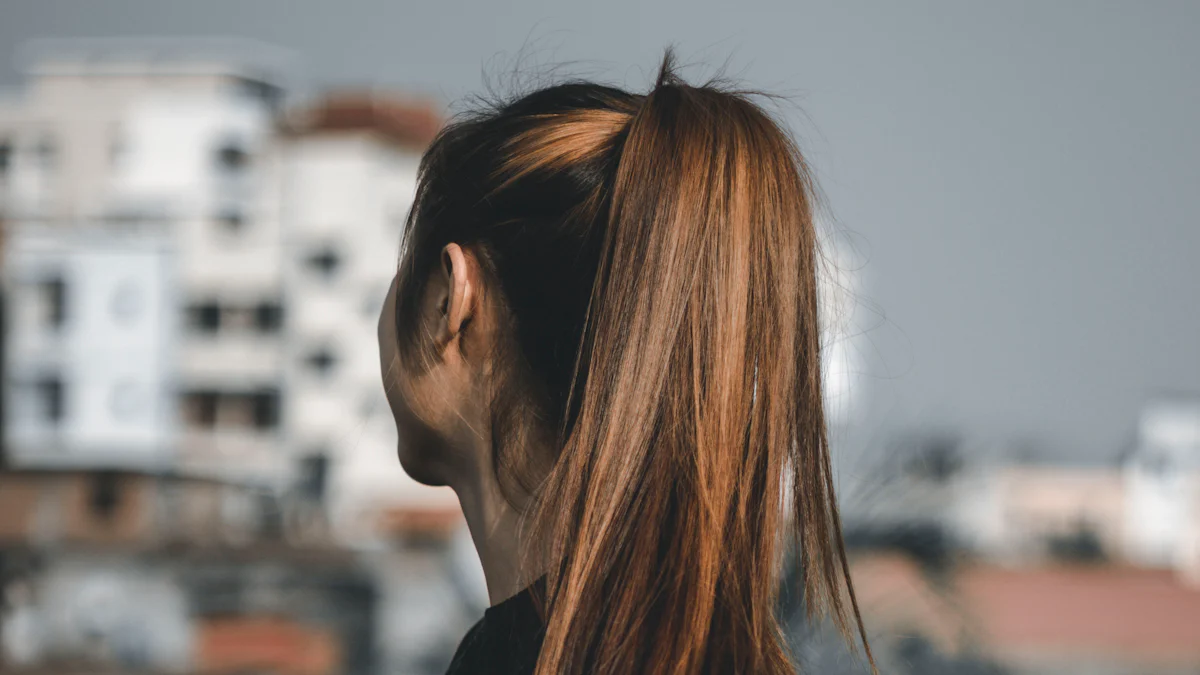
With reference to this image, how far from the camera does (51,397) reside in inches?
1176

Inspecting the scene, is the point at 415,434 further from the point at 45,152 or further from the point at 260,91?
the point at 45,152

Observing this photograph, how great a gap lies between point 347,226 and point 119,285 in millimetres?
4800

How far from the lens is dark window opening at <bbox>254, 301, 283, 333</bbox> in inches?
1236

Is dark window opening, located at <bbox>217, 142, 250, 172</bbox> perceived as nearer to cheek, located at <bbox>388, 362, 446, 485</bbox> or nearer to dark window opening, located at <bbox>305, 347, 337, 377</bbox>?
dark window opening, located at <bbox>305, 347, 337, 377</bbox>

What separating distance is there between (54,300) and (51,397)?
77.6 inches

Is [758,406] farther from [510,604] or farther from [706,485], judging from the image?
[510,604]

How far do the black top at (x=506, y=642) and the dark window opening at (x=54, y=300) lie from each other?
101 ft

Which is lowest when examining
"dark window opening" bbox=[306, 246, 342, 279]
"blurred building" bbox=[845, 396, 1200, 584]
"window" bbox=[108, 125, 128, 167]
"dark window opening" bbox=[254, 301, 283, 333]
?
"blurred building" bbox=[845, 396, 1200, 584]

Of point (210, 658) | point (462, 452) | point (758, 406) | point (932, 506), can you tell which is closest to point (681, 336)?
point (758, 406)

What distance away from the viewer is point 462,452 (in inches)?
34.1

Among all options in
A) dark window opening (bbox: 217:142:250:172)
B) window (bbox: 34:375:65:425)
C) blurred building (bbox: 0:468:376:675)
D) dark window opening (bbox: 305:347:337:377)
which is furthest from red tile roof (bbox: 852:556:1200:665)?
window (bbox: 34:375:65:425)

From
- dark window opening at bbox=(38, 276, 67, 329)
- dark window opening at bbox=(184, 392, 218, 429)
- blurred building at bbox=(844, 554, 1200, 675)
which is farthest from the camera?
dark window opening at bbox=(184, 392, 218, 429)

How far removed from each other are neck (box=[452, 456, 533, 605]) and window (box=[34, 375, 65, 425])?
30.8 m

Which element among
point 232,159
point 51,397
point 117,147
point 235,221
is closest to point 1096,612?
point 235,221
